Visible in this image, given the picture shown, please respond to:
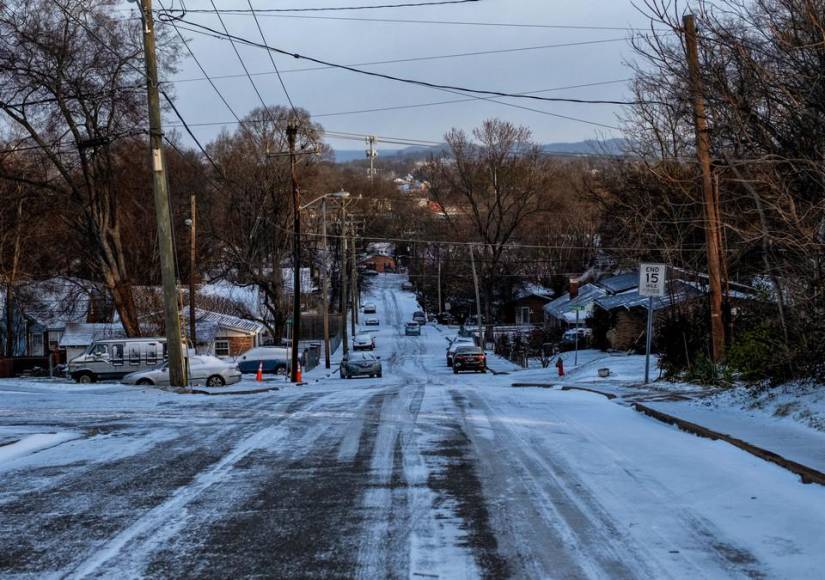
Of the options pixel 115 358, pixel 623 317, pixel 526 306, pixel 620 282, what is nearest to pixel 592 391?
pixel 115 358

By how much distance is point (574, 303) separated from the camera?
2125 inches

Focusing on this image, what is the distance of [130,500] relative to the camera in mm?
8477

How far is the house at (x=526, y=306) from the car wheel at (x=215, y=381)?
61.1 metres

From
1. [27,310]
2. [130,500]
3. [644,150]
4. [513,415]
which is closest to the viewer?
[130,500]

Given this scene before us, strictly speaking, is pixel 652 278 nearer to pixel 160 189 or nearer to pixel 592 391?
pixel 592 391

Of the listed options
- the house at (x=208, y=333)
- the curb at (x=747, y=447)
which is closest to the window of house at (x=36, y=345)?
the house at (x=208, y=333)

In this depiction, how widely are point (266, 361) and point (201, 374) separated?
15584 millimetres

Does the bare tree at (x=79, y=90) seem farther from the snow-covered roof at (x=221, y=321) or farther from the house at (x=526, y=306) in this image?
the house at (x=526, y=306)

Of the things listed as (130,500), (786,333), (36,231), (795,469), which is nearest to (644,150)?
(786,333)

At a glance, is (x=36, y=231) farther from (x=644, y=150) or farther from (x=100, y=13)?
(x=644, y=150)

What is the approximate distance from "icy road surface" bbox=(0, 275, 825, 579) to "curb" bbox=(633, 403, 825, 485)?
0.16m

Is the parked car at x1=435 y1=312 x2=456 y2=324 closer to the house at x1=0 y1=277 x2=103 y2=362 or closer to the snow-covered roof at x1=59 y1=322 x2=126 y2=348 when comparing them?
the house at x1=0 y1=277 x2=103 y2=362

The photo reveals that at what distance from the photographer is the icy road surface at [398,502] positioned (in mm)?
6320

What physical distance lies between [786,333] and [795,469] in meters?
5.70
